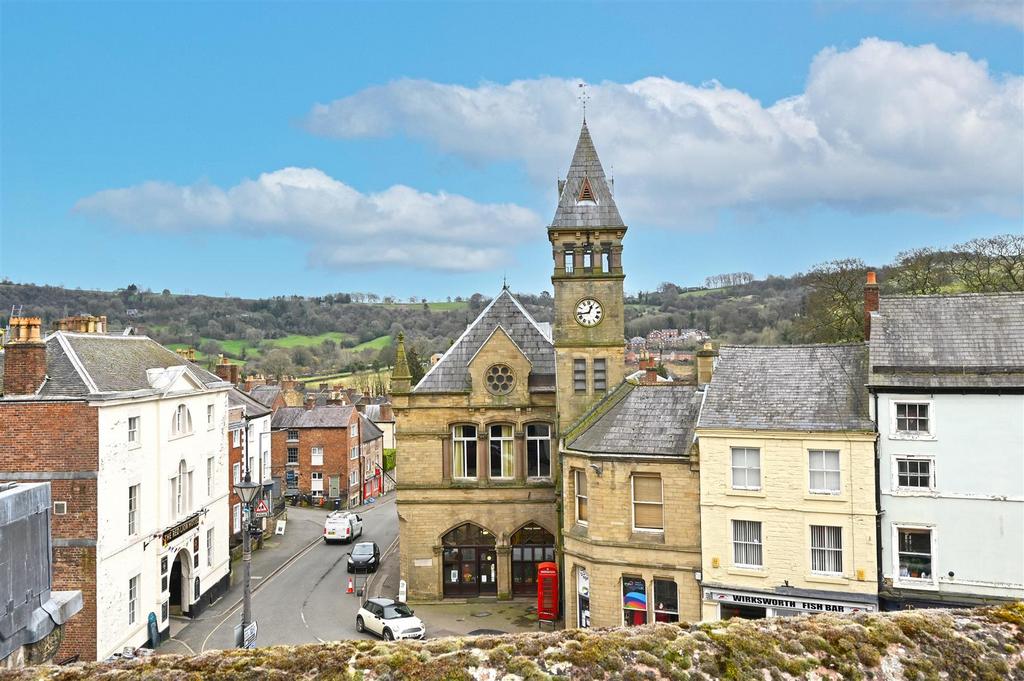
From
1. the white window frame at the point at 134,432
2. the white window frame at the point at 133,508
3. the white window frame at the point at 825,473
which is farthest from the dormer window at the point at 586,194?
the white window frame at the point at 133,508

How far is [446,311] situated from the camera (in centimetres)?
16062

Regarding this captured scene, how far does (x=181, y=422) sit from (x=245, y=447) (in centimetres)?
1249

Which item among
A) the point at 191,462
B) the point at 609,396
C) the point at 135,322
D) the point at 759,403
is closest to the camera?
the point at 759,403

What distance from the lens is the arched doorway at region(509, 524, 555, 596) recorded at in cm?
3225

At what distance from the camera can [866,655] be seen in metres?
6.96

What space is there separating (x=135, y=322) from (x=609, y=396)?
361 ft

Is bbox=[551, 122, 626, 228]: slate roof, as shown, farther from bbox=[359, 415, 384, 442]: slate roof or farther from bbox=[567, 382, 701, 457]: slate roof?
bbox=[359, 415, 384, 442]: slate roof

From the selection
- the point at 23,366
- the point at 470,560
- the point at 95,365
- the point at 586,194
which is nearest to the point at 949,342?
the point at 586,194

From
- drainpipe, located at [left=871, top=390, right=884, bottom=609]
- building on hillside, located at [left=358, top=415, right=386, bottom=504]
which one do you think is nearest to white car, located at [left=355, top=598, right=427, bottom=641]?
drainpipe, located at [left=871, top=390, right=884, bottom=609]

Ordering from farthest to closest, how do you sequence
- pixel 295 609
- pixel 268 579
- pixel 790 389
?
pixel 268 579 → pixel 295 609 → pixel 790 389

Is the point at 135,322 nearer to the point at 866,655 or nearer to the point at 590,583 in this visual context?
the point at 590,583

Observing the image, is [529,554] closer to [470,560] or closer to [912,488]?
[470,560]

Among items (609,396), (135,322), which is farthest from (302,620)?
(135,322)

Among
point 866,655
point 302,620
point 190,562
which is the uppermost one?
point 866,655
